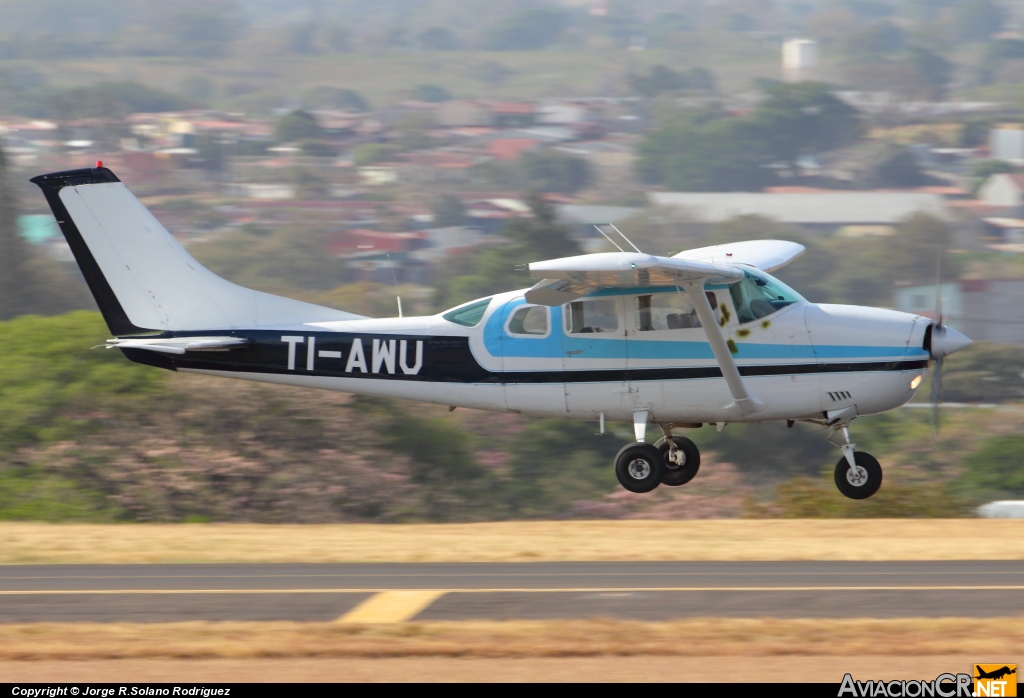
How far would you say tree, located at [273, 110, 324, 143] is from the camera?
150375 millimetres

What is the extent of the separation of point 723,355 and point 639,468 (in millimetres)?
1829

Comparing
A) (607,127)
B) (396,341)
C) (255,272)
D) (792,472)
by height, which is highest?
(607,127)

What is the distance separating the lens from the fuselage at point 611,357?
49.3 ft

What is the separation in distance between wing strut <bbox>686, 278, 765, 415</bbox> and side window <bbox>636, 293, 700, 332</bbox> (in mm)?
257

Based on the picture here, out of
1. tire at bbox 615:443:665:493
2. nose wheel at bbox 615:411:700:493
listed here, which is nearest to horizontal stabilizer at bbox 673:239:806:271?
nose wheel at bbox 615:411:700:493

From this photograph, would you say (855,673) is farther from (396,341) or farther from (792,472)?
(792,472)

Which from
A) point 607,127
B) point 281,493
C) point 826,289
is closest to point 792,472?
point 281,493

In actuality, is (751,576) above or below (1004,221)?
below

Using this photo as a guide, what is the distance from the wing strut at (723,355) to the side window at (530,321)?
6.01 feet

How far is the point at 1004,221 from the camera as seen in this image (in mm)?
123875

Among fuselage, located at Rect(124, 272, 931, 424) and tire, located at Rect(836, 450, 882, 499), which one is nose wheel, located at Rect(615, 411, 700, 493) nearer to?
fuselage, located at Rect(124, 272, 931, 424)

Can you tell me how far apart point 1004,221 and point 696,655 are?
12213 cm

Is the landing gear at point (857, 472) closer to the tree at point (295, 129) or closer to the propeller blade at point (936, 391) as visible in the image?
the propeller blade at point (936, 391)

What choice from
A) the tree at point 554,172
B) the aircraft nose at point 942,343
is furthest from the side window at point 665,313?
the tree at point 554,172
